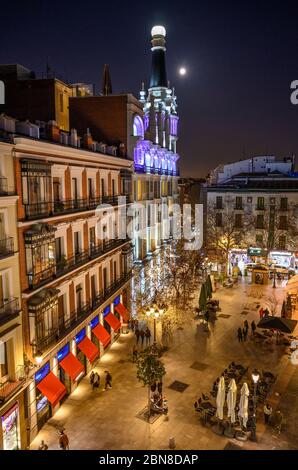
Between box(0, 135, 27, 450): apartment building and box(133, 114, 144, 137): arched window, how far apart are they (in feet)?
66.7

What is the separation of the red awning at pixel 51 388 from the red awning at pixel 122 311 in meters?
10.7

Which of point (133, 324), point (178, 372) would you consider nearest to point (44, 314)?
point (178, 372)

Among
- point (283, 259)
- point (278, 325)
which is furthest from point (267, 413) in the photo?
point (283, 259)

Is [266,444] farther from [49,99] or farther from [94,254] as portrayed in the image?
[49,99]

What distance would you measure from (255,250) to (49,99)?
31.5 meters

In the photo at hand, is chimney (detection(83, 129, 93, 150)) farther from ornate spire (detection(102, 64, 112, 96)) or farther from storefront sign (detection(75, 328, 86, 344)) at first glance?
ornate spire (detection(102, 64, 112, 96))

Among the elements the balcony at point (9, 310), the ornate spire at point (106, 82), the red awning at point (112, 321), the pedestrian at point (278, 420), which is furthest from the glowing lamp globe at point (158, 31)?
the pedestrian at point (278, 420)

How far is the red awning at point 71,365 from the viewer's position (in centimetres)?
2116

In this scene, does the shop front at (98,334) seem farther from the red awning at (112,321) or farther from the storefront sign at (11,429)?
the storefront sign at (11,429)

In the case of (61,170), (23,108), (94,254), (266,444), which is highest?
(23,108)

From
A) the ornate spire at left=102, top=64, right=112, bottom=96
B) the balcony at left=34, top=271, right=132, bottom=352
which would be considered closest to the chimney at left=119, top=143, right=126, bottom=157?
the balcony at left=34, top=271, right=132, bottom=352

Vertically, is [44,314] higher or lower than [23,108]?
lower

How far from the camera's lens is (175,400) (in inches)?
844

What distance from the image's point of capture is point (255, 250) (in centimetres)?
5100
